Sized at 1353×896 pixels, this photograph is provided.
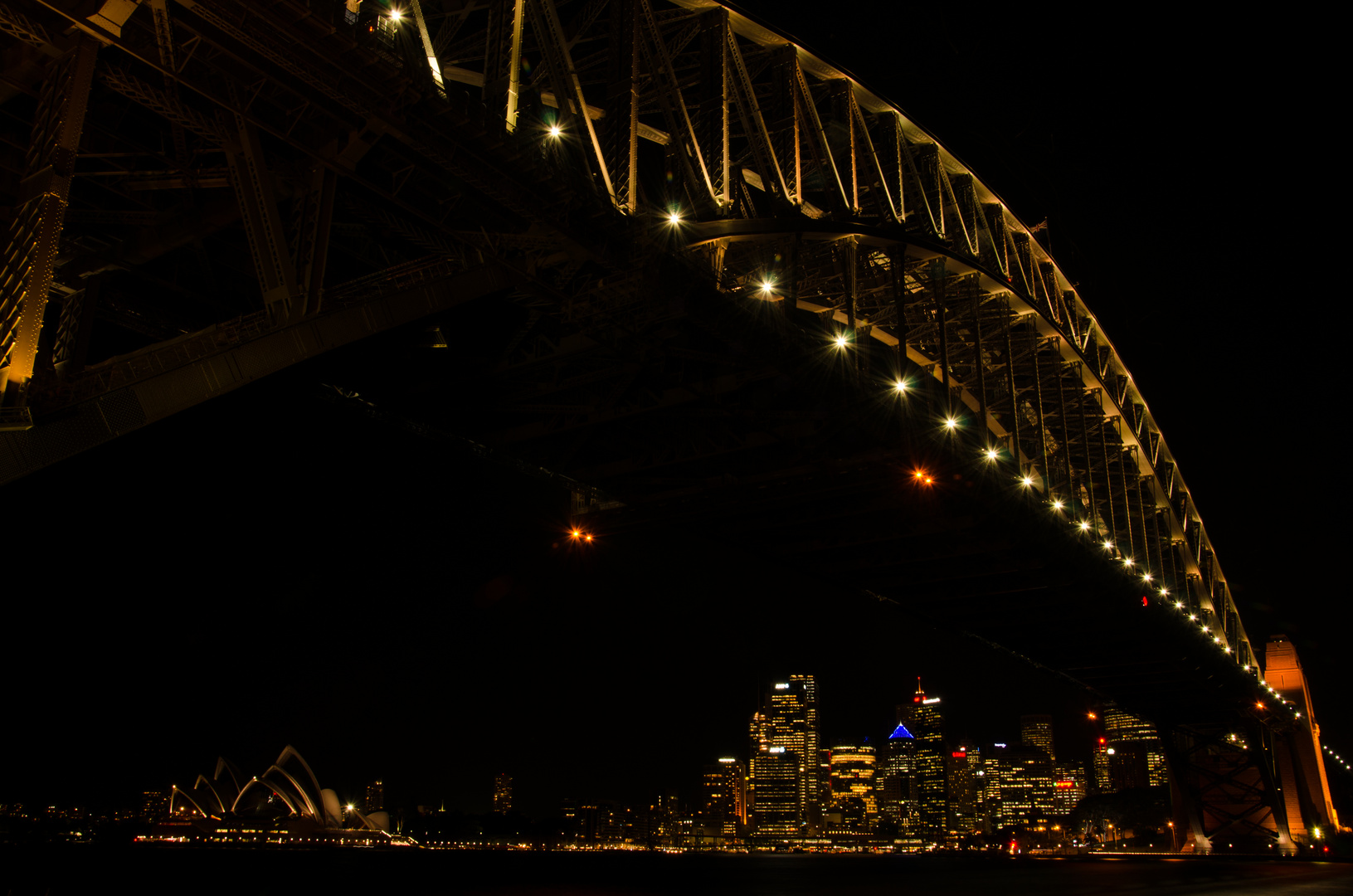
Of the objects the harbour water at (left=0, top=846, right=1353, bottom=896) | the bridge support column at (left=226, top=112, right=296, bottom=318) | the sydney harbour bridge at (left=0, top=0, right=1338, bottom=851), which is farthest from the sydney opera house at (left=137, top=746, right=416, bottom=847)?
the bridge support column at (left=226, top=112, right=296, bottom=318)

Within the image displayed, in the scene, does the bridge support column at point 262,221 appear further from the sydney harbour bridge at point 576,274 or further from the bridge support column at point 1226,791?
the bridge support column at point 1226,791

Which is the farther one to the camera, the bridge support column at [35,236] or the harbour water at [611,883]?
the harbour water at [611,883]

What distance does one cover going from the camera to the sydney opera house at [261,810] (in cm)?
10169

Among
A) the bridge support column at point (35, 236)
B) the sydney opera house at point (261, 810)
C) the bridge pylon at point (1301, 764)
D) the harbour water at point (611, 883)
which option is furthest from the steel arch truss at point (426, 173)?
the sydney opera house at point (261, 810)

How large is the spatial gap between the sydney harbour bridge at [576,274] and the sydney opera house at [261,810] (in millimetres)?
79487

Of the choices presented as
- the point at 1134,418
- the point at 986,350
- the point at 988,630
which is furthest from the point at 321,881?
the point at 1134,418

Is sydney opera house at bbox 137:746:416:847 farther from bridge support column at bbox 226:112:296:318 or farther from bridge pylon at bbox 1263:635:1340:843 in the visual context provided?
bridge support column at bbox 226:112:296:318

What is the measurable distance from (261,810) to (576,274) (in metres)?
101

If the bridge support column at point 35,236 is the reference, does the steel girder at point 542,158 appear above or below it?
above

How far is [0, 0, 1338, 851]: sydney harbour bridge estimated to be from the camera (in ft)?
40.9

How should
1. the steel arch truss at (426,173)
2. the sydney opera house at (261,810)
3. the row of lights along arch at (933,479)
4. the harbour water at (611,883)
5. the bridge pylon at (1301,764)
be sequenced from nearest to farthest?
1. the steel arch truss at (426,173)
2. the row of lights along arch at (933,479)
3. the harbour water at (611,883)
4. the bridge pylon at (1301,764)
5. the sydney opera house at (261,810)

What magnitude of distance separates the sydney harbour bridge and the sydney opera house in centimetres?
7949

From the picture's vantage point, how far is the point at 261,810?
103 meters

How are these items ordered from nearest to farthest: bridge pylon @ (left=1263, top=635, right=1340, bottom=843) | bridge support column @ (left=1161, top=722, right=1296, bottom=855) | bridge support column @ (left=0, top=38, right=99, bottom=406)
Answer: bridge support column @ (left=0, top=38, right=99, bottom=406) < bridge support column @ (left=1161, top=722, right=1296, bottom=855) < bridge pylon @ (left=1263, top=635, right=1340, bottom=843)
